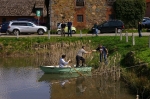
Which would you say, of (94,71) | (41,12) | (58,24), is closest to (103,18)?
(58,24)

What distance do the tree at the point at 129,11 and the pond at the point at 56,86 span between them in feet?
80.9

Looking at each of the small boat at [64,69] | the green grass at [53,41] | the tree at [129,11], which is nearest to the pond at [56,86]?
the small boat at [64,69]

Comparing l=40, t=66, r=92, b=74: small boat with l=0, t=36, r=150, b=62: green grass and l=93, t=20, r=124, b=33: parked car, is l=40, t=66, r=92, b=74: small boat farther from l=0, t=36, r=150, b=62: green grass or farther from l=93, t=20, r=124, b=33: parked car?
l=93, t=20, r=124, b=33: parked car

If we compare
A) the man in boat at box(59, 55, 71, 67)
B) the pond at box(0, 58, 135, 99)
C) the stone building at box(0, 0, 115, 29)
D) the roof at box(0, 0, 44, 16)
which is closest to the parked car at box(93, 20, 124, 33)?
the stone building at box(0, 0, 115, 29)

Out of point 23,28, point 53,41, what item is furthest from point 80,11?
point 53,41

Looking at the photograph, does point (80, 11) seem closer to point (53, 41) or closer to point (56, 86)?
point (53, 41)

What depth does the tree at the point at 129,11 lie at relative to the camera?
56094 mm

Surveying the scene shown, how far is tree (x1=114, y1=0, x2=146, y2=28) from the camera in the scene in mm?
56094

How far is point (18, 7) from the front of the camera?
229ft

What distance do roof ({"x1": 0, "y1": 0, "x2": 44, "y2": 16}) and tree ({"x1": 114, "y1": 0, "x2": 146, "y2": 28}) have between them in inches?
670

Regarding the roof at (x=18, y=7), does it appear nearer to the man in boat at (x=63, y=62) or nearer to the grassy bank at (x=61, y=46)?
the grassy bank at (x=61, y=46)

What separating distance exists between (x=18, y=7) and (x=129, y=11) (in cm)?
2060

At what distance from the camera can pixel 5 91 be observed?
83.1 ft

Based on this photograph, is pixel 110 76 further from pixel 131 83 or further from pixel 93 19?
pixel 93 19
